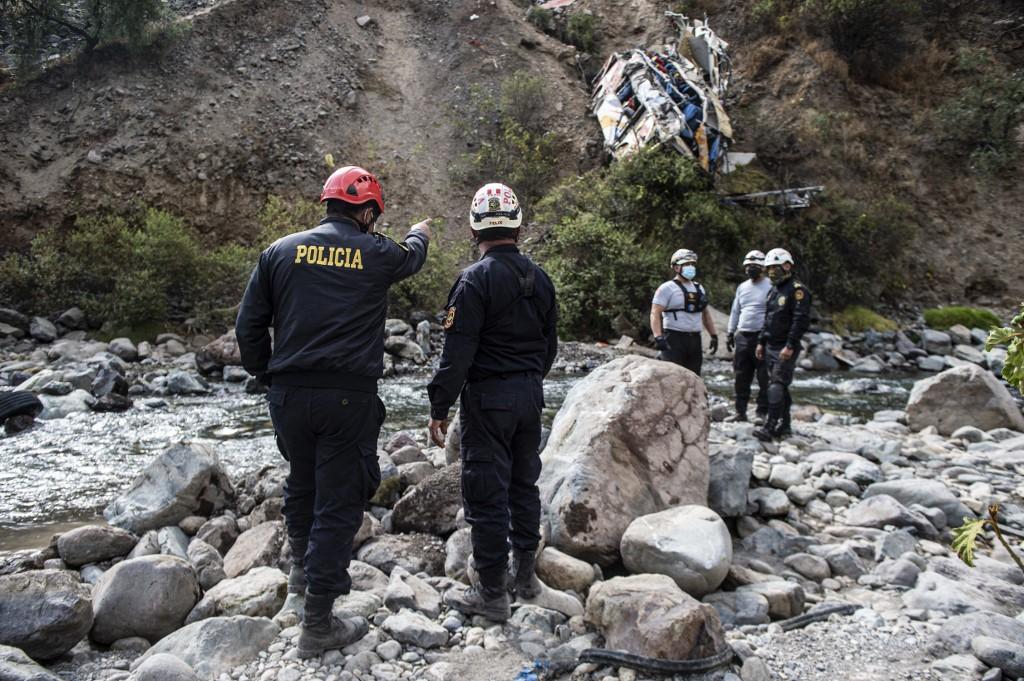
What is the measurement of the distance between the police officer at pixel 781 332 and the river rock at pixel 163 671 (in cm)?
650

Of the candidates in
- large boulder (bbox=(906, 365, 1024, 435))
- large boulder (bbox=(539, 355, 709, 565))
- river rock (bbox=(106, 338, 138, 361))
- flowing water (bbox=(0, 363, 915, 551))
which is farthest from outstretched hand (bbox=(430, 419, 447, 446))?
river rock (bbox=(106, 338, 138, 361))

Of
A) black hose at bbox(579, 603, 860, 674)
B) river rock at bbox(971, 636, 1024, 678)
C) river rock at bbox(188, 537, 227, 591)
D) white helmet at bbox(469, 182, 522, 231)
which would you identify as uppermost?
white helmet at bbox(469, 182, 522, 231)

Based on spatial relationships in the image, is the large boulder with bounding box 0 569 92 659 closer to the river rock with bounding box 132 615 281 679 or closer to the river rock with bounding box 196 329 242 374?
the river rock with bounding box 132 615 281 679

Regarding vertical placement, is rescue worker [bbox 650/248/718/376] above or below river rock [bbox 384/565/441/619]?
above

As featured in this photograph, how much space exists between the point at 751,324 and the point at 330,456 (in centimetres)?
629

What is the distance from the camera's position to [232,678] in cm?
280

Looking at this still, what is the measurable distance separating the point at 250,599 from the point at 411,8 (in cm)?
3010

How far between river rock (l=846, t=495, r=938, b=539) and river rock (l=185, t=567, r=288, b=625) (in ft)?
13.7

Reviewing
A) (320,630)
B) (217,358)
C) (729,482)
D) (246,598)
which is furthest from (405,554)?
(217,358)

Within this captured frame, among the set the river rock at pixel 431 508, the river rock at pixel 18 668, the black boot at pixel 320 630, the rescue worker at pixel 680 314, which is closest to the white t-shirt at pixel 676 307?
the rescue worker at pixel 680 314

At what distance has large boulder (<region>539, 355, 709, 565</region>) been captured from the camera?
159 inches

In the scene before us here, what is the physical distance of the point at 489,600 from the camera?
3379mm

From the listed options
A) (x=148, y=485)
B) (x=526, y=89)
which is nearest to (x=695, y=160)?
(x=526, y=89)

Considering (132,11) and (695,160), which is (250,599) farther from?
(132,11)
